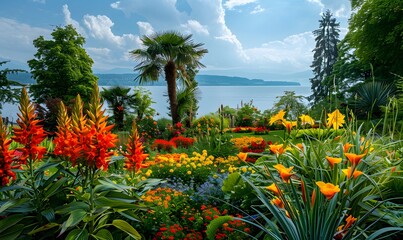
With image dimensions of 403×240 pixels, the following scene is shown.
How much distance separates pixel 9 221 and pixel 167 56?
15503mm

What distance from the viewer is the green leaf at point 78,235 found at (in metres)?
→ 2.38

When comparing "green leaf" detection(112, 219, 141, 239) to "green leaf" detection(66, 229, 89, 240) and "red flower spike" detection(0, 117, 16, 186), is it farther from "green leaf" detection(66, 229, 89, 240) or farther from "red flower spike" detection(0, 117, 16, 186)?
"red flower spike" detection(0, 117, 16, 186)

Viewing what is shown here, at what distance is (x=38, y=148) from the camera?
2.61 metres

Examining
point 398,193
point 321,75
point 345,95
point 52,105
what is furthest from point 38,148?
point 321,75

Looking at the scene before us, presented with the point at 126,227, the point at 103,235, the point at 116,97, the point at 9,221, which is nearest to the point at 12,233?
the point at 9,221

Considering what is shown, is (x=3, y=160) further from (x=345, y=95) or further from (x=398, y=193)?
(x=345, y=95)

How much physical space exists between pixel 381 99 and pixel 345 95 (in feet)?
28.5

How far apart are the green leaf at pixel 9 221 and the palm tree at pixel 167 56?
14.7 meters

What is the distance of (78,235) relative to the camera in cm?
240

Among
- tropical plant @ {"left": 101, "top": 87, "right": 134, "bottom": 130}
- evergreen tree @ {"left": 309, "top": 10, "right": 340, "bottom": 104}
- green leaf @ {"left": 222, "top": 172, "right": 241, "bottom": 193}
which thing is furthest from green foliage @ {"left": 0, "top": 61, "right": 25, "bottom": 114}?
evergreen tree @ {"left": 309, "top": 10, "right": 340, "bottom": 104}

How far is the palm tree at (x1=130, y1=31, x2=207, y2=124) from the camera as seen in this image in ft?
57.3

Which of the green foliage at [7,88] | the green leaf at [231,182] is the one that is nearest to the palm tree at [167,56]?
the green foliage at [7,88]

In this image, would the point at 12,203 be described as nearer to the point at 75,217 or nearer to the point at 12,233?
the point at 12,233

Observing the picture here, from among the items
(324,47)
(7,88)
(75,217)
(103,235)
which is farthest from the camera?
(324,47)
